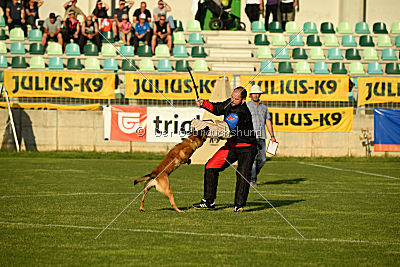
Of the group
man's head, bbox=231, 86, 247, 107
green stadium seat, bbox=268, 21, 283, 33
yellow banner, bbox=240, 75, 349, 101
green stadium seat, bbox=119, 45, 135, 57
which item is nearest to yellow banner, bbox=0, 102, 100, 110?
green stadium seat, bbox=119, 45, 135, 57

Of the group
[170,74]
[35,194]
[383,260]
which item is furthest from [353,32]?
[383,260]

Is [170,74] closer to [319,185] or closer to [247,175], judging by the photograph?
[319,185]

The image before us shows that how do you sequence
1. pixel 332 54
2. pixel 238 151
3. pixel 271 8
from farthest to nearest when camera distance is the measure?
pixel 271 8 < pixel 332 54 < pixel 238 151

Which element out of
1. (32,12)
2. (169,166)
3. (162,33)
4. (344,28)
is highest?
(32,12)

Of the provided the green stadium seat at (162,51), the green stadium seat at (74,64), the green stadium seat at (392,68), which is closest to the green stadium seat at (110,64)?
the green stadium seat at (74,64)

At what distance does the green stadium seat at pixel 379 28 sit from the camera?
3122 centimetres

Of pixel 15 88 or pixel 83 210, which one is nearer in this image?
pixel 83 210

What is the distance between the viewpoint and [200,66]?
27281 mm

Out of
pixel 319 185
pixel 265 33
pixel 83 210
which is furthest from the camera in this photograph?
pixel 265 33

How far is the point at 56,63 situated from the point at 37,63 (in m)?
0.73

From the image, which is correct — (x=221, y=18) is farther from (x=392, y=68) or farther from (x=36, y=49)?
(x=36, y=49)

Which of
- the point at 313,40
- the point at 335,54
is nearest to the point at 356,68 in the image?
the point at 335,54

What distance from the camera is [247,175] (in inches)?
423

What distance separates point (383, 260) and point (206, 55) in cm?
2241
